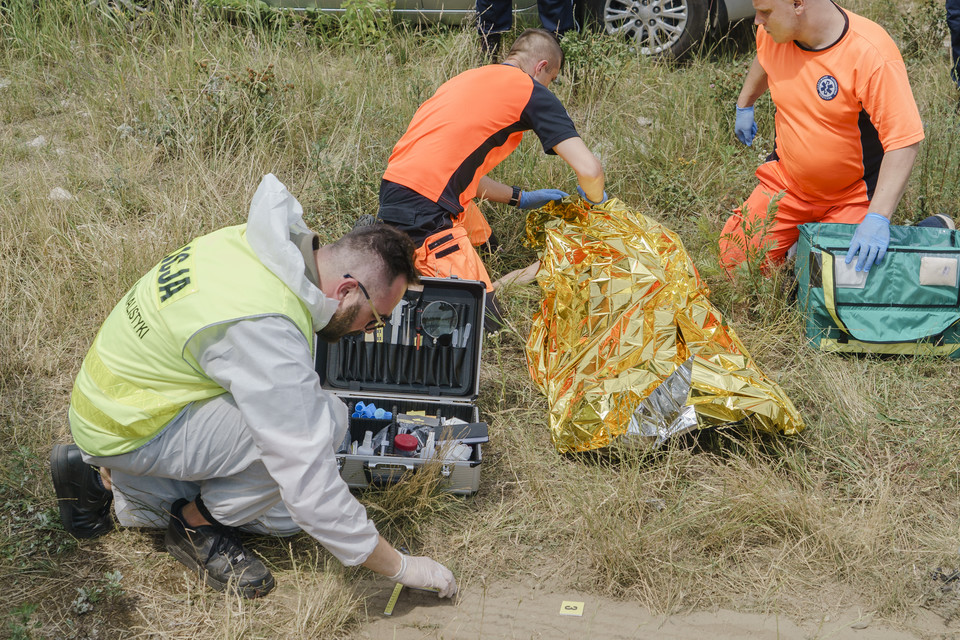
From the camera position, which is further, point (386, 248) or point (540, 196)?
point (540, 196)

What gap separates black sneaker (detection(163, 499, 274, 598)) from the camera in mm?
2463

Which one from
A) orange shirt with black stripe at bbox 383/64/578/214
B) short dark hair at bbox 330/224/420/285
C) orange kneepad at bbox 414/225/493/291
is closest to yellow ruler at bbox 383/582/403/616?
short dark hair at bbox 330/224/420/285

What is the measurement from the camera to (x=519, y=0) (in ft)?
17.8

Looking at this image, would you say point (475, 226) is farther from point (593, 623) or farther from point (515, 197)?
point (593, 623)

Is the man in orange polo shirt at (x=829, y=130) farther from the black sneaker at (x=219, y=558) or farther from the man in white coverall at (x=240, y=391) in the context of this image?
the black sneaker at (x=219, y=558)

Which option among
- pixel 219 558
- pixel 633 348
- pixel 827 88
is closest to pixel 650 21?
pixel 827 88

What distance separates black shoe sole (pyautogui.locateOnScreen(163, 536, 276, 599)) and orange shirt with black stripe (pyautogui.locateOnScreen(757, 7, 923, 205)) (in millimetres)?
2941

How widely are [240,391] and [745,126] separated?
328cm

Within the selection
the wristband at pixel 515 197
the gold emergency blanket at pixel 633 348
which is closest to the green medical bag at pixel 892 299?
the gold emergency blanket at pixel 633 348

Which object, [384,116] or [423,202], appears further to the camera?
[384,116]

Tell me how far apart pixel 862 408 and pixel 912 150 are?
110 centimetres

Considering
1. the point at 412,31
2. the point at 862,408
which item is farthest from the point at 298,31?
the point at 862,408

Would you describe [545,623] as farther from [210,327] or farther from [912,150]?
[912,150]

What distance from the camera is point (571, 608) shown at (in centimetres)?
248
